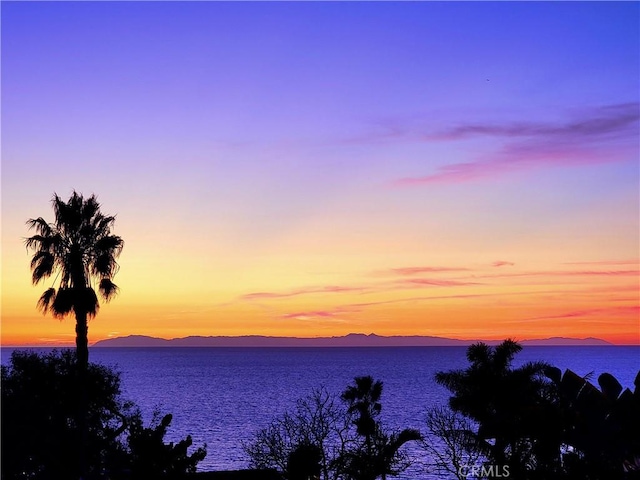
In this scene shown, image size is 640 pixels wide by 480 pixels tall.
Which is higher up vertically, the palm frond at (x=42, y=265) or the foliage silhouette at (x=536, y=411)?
the palm frond at (x=42, y=265)

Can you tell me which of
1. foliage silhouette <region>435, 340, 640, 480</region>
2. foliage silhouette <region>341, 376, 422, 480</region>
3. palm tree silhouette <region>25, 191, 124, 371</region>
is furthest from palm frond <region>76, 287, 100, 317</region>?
foliage silhouette <region>435, 340, 640, 480</region>

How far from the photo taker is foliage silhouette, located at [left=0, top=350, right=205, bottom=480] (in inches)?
1330

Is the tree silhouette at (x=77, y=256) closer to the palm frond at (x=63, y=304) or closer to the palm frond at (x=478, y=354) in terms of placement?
the palm frond at (x=63, y=304)

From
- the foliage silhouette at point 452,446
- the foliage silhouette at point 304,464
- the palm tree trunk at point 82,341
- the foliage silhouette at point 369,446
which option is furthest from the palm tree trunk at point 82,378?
the foliage silhouette at point 452,446

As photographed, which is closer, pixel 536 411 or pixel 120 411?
pixel 536 411

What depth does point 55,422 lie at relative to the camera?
36125mm

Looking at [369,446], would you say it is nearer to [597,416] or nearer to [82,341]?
[597,416]

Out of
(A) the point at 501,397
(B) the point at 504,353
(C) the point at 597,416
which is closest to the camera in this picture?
(C) the point at 597,416

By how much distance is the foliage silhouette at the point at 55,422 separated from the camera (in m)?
33.8

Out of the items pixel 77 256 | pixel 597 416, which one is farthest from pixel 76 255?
pixel 597 416

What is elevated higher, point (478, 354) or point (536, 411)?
point (478, 354)

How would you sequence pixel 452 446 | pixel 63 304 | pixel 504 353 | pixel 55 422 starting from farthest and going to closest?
pixel 452 446 < pixel 504 353 < pixel 55 422 < pixel 63 304

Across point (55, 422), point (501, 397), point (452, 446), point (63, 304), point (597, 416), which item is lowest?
point (452, 446)

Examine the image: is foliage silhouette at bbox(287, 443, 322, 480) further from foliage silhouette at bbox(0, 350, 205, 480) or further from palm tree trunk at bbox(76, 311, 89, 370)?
palm tree trunk at bbox(76, 311, 89, 370)
